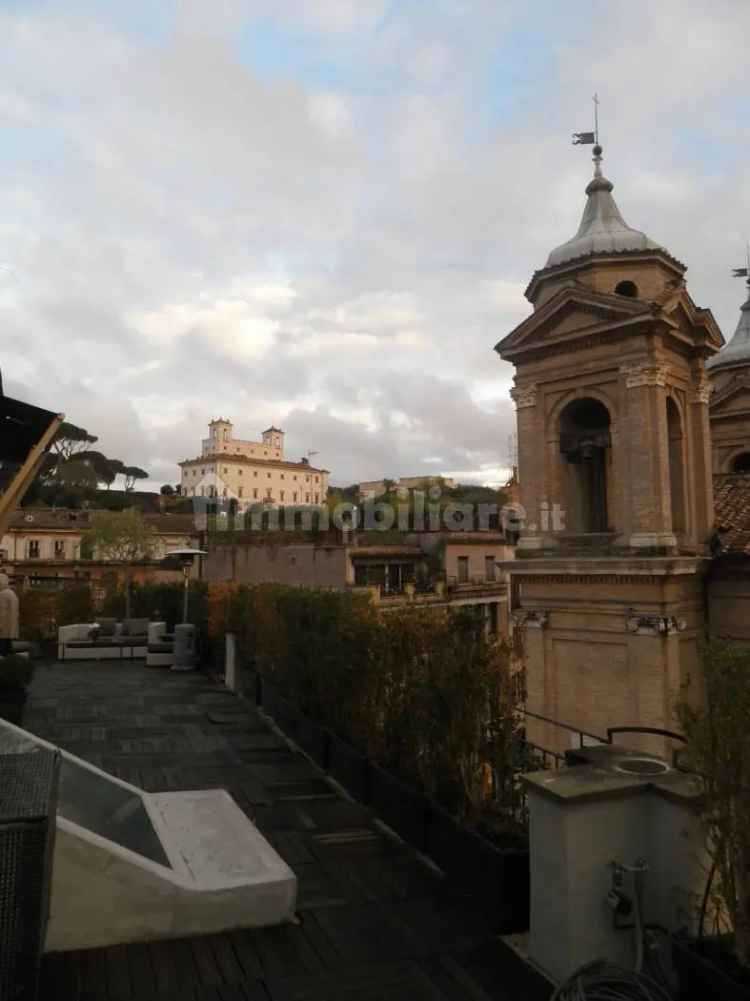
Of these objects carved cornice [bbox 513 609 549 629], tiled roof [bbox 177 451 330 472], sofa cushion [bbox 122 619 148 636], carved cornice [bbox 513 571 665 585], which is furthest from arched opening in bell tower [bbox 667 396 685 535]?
tiled roof [bbox 177 451 330 472]

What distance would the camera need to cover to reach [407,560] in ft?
144

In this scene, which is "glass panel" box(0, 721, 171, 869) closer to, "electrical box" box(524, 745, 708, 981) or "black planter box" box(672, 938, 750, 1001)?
"electrical box" box(524, 745, 708, 981)

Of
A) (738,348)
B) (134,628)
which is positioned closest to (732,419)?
(738,348)

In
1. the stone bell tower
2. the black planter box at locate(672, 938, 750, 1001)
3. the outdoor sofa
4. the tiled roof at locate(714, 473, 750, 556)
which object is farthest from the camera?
the outdoor sofa

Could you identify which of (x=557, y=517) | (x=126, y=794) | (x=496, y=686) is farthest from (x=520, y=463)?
(x=126, y=794)

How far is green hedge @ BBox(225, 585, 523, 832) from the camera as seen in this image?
675 centimetres

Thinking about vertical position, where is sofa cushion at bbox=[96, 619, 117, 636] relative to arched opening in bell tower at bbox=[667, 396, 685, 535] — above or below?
below

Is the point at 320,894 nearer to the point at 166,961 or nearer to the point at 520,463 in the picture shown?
the point at 166,961

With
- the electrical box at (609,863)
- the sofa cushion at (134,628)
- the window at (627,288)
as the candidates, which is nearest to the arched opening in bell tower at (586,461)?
the window at (627,288)

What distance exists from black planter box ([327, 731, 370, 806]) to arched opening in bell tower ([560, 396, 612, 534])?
→ 8139 millimetres

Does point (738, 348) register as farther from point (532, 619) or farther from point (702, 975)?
point (702, 975)

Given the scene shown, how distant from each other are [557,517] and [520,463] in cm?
148

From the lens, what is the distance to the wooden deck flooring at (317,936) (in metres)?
4.77

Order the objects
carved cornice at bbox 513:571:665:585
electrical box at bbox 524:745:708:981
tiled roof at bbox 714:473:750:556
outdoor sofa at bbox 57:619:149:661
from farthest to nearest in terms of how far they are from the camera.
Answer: outdoor sofa at bbox 57:619:149:661, tiled roof at bbox 714:473:750:556, carved cornice at bbox 513:571:665:585, electrical box at bbox 524:745:708:981
